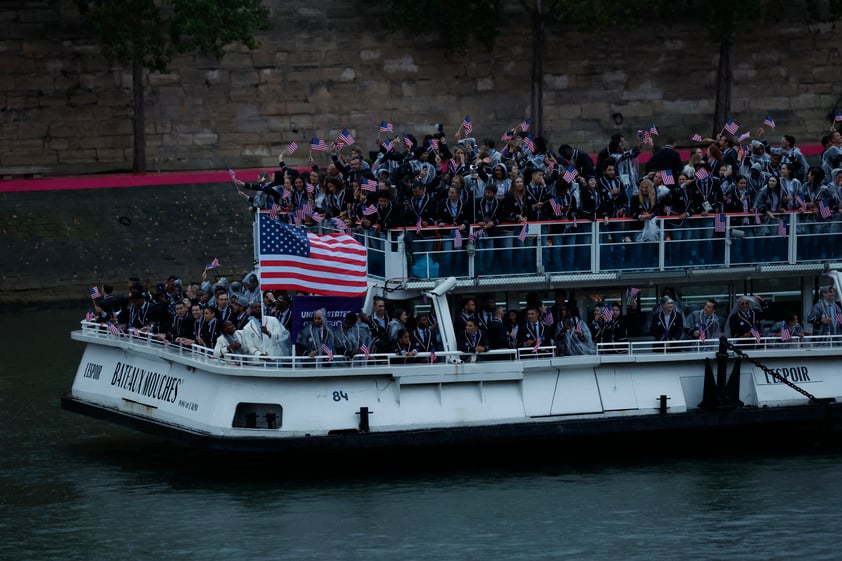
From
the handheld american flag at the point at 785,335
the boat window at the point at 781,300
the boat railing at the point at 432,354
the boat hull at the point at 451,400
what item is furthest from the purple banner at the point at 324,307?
the boat window at the point at 781,300

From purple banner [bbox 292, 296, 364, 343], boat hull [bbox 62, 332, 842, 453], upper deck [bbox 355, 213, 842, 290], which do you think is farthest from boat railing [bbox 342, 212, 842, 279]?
boat hull [bbox 62, 332, 842, 453]

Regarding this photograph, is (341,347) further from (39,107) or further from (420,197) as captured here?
(39,107)

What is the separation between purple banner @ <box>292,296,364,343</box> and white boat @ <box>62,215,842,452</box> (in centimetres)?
52

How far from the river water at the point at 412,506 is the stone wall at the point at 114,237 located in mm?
14737

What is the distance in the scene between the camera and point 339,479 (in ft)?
84.1

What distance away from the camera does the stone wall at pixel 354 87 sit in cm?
4847

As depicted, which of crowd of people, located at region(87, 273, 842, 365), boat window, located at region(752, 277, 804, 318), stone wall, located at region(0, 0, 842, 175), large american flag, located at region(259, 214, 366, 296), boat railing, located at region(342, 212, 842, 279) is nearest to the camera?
crowd of people, located at region(87, 273, 842, 365)

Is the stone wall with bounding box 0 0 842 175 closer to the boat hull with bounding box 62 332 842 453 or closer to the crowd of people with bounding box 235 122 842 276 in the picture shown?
the crowd of people with bounding box 235 122 842 276

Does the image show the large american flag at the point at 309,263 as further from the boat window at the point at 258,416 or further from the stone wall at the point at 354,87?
the stone wall at the point at 354,87

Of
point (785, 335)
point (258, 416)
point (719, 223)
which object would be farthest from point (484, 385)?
point (785, 335)

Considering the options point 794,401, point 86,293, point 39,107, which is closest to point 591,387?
point 794,401

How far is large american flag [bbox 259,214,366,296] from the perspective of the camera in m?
25.6

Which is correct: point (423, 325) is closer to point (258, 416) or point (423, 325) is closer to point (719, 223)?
point (258, 416)

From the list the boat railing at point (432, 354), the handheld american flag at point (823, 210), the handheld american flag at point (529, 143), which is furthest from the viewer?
the handheld american flag at point (529, 143)
